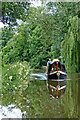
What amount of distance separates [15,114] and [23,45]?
28207mm

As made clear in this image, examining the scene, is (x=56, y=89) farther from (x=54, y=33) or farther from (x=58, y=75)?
(x=54, y=33)

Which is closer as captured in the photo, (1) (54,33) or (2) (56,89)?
(2) (56,89)

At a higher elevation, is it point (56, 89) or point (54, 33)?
A: point (54, 33)

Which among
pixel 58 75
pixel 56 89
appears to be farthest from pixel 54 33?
pixel 56 89

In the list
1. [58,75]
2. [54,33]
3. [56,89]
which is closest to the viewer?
[56,89]

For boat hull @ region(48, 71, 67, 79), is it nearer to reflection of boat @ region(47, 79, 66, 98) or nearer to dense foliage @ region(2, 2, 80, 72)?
dense foliage @ region(2, 2, 80, 72)

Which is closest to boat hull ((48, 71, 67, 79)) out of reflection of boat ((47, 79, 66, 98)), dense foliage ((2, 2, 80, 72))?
dense foliage ((2, 2, 80, 72))

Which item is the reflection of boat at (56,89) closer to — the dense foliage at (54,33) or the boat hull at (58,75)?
the dense foliage at (54,33)

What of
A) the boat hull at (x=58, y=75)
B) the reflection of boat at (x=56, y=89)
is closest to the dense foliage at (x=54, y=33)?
the boat hull at (x=58, y=75)

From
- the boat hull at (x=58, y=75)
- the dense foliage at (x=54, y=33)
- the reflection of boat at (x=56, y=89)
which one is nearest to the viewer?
the reflection of boat at (x=56, y=89)

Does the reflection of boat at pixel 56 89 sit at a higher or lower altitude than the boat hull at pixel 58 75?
higher

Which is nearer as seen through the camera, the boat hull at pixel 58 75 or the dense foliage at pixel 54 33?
the boat hull at pixel 58 75

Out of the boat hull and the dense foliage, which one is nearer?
the boat hull

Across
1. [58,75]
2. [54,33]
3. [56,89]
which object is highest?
[54,33]
